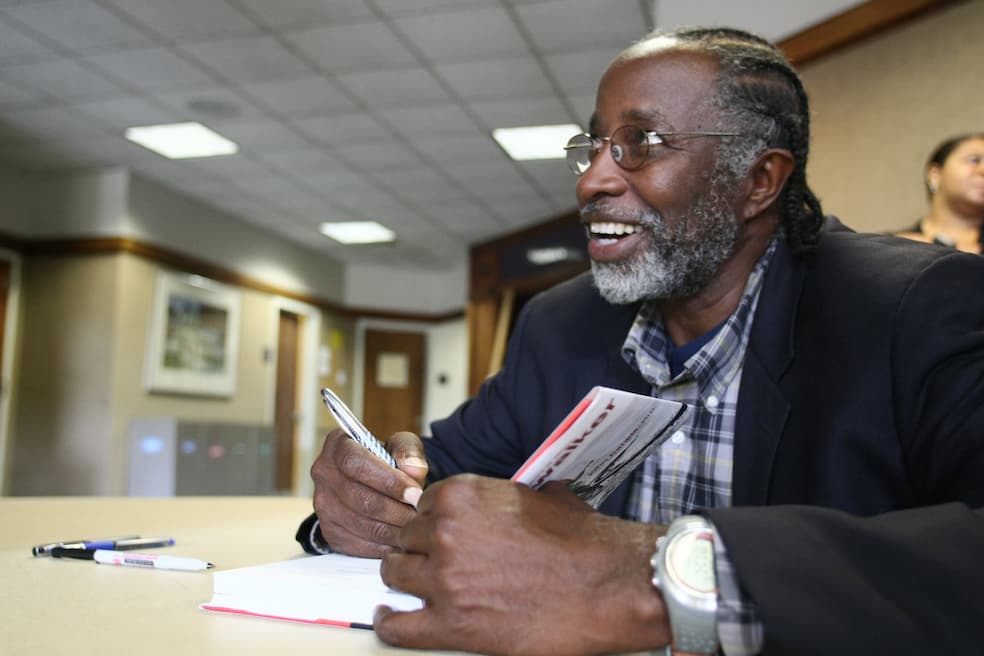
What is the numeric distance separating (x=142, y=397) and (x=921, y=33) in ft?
18.9

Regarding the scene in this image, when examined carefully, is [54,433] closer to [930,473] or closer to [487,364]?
[487,364]

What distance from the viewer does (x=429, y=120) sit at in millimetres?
5270

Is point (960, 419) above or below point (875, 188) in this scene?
below

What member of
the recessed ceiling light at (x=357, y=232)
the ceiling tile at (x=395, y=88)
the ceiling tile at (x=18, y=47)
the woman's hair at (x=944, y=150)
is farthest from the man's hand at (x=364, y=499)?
the recessed ceiling light at (x=357, y=232)

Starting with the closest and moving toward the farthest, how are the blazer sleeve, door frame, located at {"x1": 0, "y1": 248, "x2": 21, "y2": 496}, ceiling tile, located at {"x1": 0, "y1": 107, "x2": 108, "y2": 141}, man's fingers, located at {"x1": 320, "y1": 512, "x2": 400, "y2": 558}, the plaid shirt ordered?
the blazer sleeve → man's fingers, located at {"x1": 320, "y1": 512, "x2": 400, "y2": 558} → the plaid shirt → ceiling tile, located at {"x1": 0, "y1": 107, "x2": 108, "y2": 141} → door frame, located at {"x1": 0, "y1": 248, "x2": 21, "y2": 496}

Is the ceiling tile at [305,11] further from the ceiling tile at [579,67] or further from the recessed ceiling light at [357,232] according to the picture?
the recessed ceiling light at [357,232]

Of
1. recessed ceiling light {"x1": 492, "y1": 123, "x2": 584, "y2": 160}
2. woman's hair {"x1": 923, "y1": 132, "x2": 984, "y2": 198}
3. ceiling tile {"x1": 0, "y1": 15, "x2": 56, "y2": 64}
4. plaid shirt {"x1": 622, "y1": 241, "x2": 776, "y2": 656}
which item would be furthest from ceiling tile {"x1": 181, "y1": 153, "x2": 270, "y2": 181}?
plaid shirt {"x1": 622, "y1": 241, "x2": 776, "y2": 656}

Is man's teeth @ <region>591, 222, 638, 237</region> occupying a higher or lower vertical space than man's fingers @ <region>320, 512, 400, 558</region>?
higher

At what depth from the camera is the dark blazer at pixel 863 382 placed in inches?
34.3

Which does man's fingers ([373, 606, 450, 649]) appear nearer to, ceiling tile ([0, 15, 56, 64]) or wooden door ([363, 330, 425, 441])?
ceiling tile ([0, 15, 56, 64])

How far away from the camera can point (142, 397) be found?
6418 mm

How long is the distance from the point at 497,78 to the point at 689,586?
14.2 feet

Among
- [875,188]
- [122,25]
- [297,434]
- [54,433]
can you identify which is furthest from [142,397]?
[875,188]

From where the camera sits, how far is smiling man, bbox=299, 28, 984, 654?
596 millimetres
